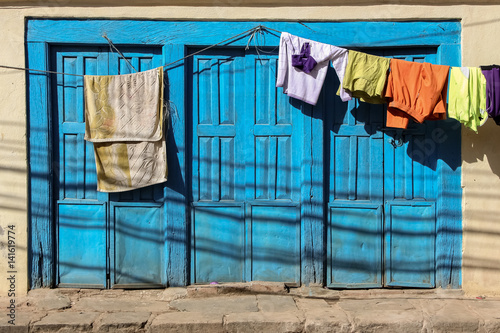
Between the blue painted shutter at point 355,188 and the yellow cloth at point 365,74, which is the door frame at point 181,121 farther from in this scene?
the yellow cloth at point 365,74

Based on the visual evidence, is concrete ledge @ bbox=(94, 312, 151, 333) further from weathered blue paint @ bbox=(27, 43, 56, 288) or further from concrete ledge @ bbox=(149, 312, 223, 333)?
weathered blue paint @ bbox=(27, 43, 56, 288)

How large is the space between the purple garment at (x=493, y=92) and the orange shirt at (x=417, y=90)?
40cm

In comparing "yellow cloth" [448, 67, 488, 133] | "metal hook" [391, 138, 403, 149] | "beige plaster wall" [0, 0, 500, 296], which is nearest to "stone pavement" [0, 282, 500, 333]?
"beige plaster wall" [0, 0, 500, 296]

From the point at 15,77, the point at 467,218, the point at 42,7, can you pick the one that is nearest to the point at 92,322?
the point at 15,77

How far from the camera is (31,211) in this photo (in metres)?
5.55

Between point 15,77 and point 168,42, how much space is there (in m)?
1.64

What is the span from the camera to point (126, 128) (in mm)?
5469

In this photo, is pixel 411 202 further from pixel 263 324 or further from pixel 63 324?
pixel 63 324

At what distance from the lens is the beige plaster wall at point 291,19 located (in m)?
5.46

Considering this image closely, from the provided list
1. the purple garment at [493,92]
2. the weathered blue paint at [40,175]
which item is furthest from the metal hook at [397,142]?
the weathered blue paint at [40,175]

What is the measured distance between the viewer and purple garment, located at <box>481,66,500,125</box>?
202 inches

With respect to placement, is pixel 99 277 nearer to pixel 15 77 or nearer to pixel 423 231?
pixel 15 77

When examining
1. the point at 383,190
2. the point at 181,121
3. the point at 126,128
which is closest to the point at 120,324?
the point at 126,128

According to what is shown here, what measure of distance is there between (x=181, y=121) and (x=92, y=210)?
136 centimetres
